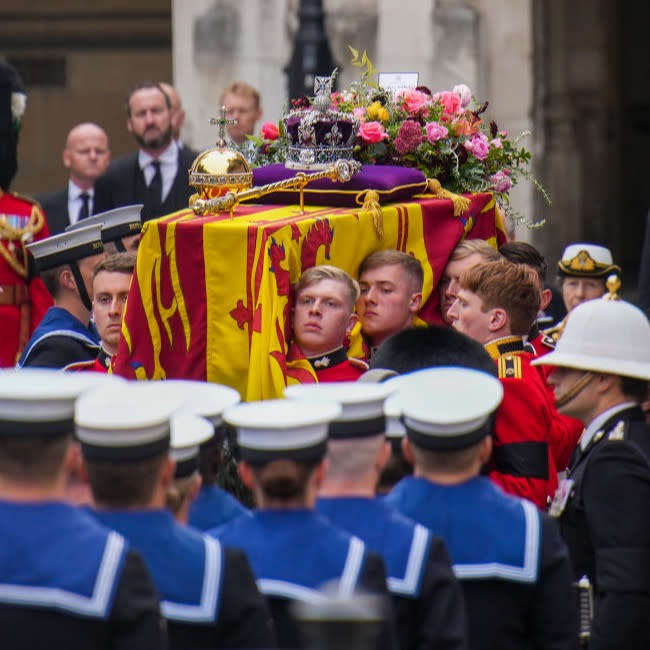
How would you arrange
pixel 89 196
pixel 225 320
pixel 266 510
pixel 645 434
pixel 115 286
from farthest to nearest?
pixel 89 196, pixel 115 286, pixel 225 320, pixel 645 434, pixel 266 510

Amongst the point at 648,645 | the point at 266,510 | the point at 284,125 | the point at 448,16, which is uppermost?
the point at 448,16

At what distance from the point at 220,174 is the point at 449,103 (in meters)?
1.28

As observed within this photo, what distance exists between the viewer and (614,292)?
17.6ft

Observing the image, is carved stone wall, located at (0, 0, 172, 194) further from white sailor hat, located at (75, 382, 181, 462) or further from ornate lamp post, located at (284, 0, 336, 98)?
white sailor hat, located at (75, 382, 181, 462)

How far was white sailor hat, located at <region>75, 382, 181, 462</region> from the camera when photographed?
360 cm

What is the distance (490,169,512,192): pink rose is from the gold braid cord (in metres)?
2.34

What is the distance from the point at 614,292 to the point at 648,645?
1310mm

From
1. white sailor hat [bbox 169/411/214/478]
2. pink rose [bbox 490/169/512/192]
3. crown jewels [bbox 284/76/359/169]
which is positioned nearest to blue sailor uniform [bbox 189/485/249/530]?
white sailor hat [bbox 169/411/214/478]

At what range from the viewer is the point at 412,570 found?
3852 millimetres

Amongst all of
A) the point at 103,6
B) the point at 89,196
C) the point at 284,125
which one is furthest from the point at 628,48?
the point at 284,125

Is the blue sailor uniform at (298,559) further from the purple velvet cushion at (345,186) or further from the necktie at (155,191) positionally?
the necktie at (155,191)

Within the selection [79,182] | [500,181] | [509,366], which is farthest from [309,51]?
[509,366]

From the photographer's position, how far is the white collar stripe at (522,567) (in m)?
4.02

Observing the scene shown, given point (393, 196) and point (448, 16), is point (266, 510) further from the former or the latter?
point (448, 16)
